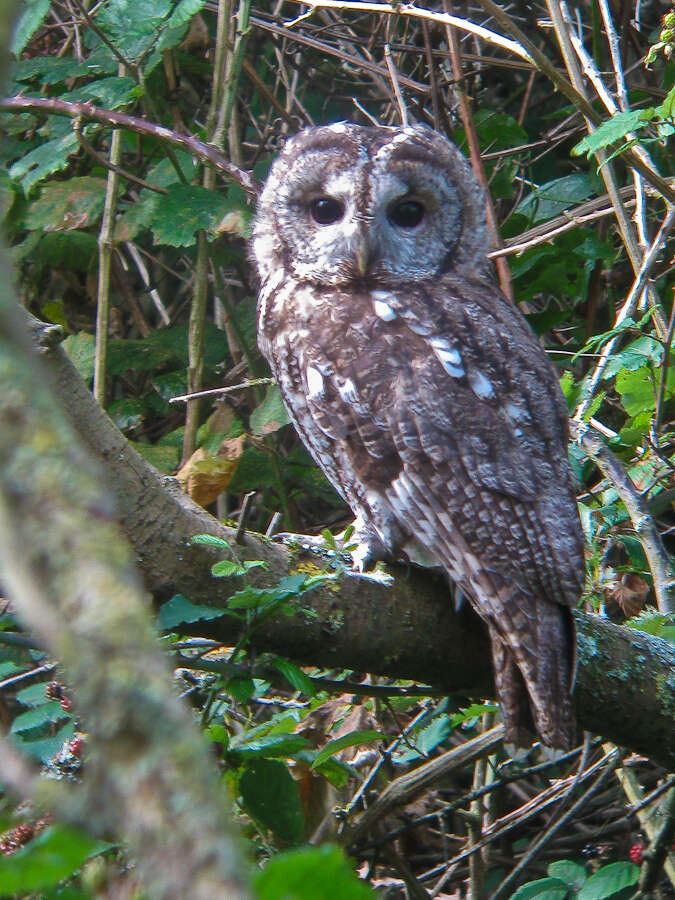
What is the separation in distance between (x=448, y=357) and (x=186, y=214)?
3.79 ft

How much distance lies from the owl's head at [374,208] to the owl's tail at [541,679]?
2.88 feet

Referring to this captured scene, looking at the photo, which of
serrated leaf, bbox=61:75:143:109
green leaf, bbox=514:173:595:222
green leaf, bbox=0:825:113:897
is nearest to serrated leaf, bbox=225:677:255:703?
green leaf, bbox=0:825:113:897

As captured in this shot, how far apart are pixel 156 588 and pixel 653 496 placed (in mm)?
1484

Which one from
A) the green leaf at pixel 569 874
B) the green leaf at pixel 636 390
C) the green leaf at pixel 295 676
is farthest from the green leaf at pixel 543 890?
the green leaf at pixel 636 390

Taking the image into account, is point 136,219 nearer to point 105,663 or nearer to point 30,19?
point 30,19

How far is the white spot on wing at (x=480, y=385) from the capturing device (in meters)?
1.97

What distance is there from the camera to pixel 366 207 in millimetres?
2191

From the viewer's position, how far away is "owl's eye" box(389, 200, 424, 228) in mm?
2273

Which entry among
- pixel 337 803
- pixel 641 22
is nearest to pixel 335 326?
pixel 337 803

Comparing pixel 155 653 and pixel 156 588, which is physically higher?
pixel 155 653

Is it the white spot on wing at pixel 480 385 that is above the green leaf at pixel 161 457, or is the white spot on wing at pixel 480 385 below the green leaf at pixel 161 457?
above

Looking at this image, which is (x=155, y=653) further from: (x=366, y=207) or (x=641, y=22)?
(x=641, y=22)

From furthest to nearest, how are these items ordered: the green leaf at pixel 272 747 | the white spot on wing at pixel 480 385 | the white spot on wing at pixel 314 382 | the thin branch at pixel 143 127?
the thin branch at pixel 143 127, the white spot on wing at pixel 314 382, the white spot on wing at pixel 480 385, the green leaf at pixel 272 747

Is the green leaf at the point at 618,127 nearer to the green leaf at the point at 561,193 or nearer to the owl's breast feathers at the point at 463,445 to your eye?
the owl's breast feathers at the point at 463,445
